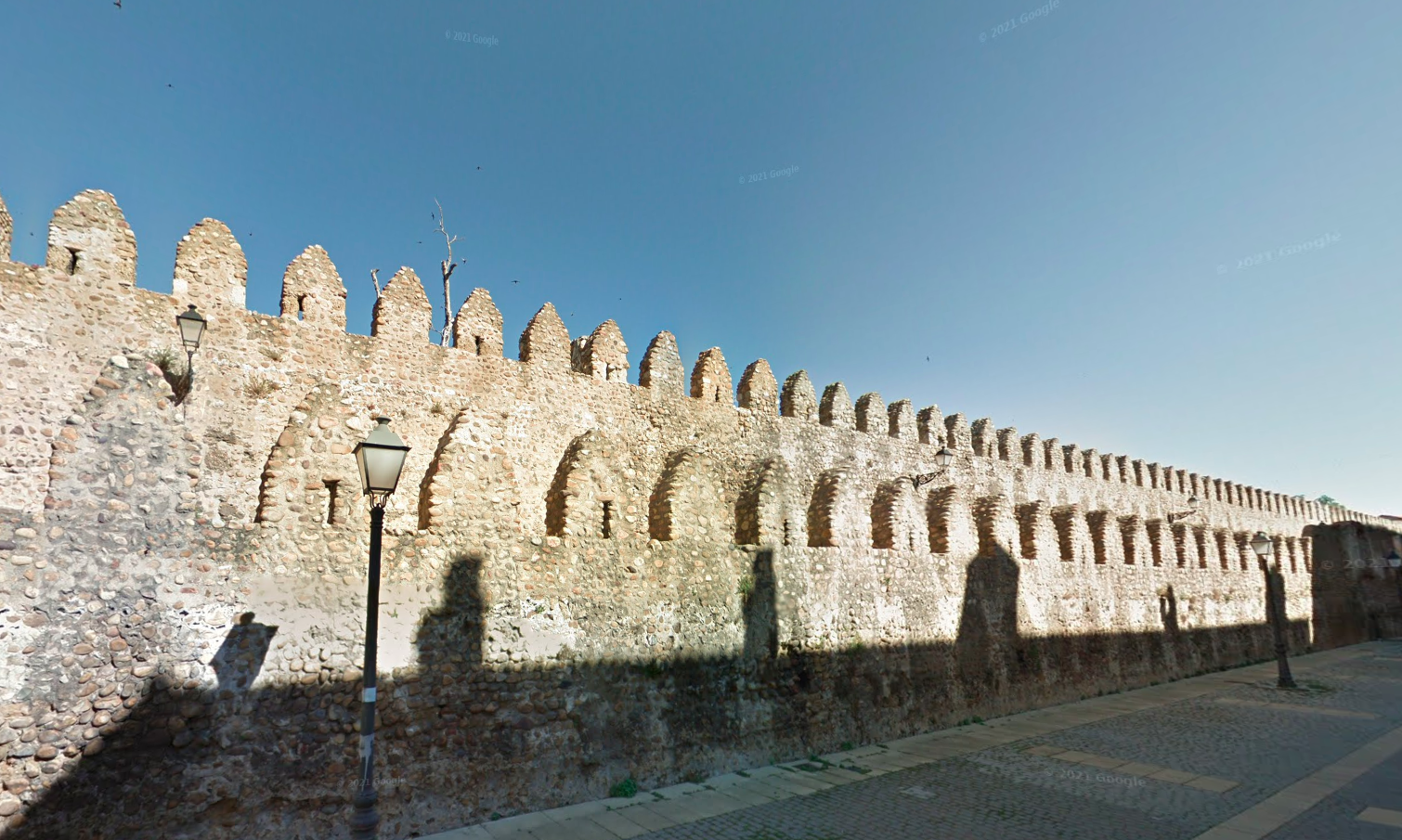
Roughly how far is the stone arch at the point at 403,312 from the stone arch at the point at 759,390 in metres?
6.66

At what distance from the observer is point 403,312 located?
11352 mm

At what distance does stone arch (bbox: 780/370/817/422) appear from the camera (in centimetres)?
1605

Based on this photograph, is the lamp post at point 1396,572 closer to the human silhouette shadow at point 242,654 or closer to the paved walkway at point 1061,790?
the paved walkway at point 1061,790

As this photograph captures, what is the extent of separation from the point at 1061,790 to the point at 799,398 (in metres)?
9.29

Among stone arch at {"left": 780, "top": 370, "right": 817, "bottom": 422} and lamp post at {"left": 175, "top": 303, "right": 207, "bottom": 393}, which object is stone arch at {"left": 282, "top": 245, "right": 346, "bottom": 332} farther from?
stone arch at {"left": 780, "top": 370, "right": 817, "bottom": 422}

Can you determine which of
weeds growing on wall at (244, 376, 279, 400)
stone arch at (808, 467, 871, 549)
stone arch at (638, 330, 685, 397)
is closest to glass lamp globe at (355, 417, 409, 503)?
weeds growing on wall at (244, 376, 279, 400)

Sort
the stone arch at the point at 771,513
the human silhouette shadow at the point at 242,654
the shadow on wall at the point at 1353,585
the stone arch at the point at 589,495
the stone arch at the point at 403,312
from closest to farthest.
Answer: the human silhouette shadow at the point at 242,654 < the stone arch at the point at 589,495 < the stone arch at the point at 771,513 < the stone arch at the point at 403,312 < the shadow on wall at the point at 1353,585

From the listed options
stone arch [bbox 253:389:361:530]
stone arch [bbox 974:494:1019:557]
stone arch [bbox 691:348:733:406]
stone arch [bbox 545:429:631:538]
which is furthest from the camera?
stone arch [bbox 691:348:733:406]

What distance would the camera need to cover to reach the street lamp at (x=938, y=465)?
17844 mm

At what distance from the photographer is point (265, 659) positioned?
243 inches

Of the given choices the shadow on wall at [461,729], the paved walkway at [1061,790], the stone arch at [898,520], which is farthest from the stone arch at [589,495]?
the stone arch at [898,520]

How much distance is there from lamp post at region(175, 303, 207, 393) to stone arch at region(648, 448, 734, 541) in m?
6.43

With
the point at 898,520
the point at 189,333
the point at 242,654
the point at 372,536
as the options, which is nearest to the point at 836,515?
the point at 898,520

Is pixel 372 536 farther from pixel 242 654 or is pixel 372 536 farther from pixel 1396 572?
pixel 1396 572
